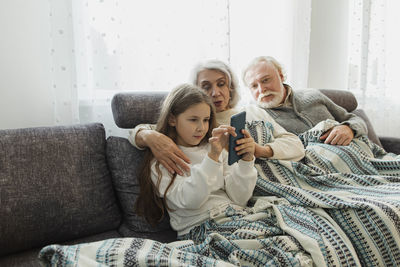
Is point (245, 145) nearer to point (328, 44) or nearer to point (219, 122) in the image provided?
point (219, 122)

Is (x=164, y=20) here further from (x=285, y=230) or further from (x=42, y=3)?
(x=285, y=230)

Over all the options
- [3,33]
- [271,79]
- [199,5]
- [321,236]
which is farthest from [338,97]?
[3,33]

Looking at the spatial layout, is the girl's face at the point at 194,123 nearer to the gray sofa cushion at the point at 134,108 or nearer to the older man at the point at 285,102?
the gray sofa cushion at the point at 134,108

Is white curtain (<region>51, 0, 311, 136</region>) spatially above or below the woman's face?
above

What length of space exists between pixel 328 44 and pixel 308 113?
1.27 m

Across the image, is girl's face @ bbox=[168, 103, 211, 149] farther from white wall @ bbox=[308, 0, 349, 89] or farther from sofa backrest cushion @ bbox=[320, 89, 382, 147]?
white wall @ bbox=[308, 0, 349, 89]

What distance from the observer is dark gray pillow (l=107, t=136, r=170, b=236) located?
1260 mm

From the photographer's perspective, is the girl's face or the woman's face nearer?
the girl's face

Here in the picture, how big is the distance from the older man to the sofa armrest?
314mm

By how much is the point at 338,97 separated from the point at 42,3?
1.92m

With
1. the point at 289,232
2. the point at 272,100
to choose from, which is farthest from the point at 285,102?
the point at 289,232

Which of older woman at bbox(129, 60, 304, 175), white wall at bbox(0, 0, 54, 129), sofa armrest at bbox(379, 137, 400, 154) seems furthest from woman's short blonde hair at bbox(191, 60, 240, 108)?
sofa armrest at bbox(379, 137, 400, 154)

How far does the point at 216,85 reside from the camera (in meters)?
1.48

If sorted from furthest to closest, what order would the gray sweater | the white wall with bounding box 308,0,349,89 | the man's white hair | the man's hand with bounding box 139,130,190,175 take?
the white wall with bounding box 308,0,349,89, the man's white hair, the gray sweater, the man's hand with bounding box 139,130,190,175
